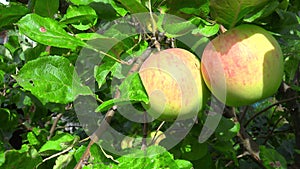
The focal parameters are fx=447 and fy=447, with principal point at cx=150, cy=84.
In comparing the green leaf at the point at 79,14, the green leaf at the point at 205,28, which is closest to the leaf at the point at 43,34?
the green leaf at the point at 79,14

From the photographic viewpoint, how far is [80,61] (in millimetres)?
1253

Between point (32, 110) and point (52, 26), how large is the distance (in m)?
0.98

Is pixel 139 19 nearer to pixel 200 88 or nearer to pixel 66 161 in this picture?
pixel 200 88

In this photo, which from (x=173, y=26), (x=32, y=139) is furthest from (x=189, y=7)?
(x=32, y=139)

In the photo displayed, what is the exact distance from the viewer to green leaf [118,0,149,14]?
903mm

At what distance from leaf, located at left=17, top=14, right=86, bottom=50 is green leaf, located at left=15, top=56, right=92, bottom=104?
0.09m

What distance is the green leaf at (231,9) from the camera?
0.86 m

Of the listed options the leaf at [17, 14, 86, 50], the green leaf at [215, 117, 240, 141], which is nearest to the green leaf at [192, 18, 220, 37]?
the leaf at [17, 14, 86, 50]

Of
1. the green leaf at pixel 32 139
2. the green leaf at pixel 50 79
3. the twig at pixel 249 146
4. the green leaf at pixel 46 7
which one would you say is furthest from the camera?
the twig at pixel 249 146

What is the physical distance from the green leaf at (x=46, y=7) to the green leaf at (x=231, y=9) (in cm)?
40

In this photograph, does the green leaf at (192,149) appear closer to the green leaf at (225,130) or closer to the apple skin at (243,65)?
the green leaf at (225,130)

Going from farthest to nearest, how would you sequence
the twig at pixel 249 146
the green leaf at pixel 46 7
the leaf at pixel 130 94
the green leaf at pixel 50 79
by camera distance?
the twig at pixel 249 146
the green leaf at pixel 46 7
the green leaf at pixel 50 79
the leaf at pixel 130 94

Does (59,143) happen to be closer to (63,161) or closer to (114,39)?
(63,161)

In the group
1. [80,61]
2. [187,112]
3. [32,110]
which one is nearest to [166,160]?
[187,112]
